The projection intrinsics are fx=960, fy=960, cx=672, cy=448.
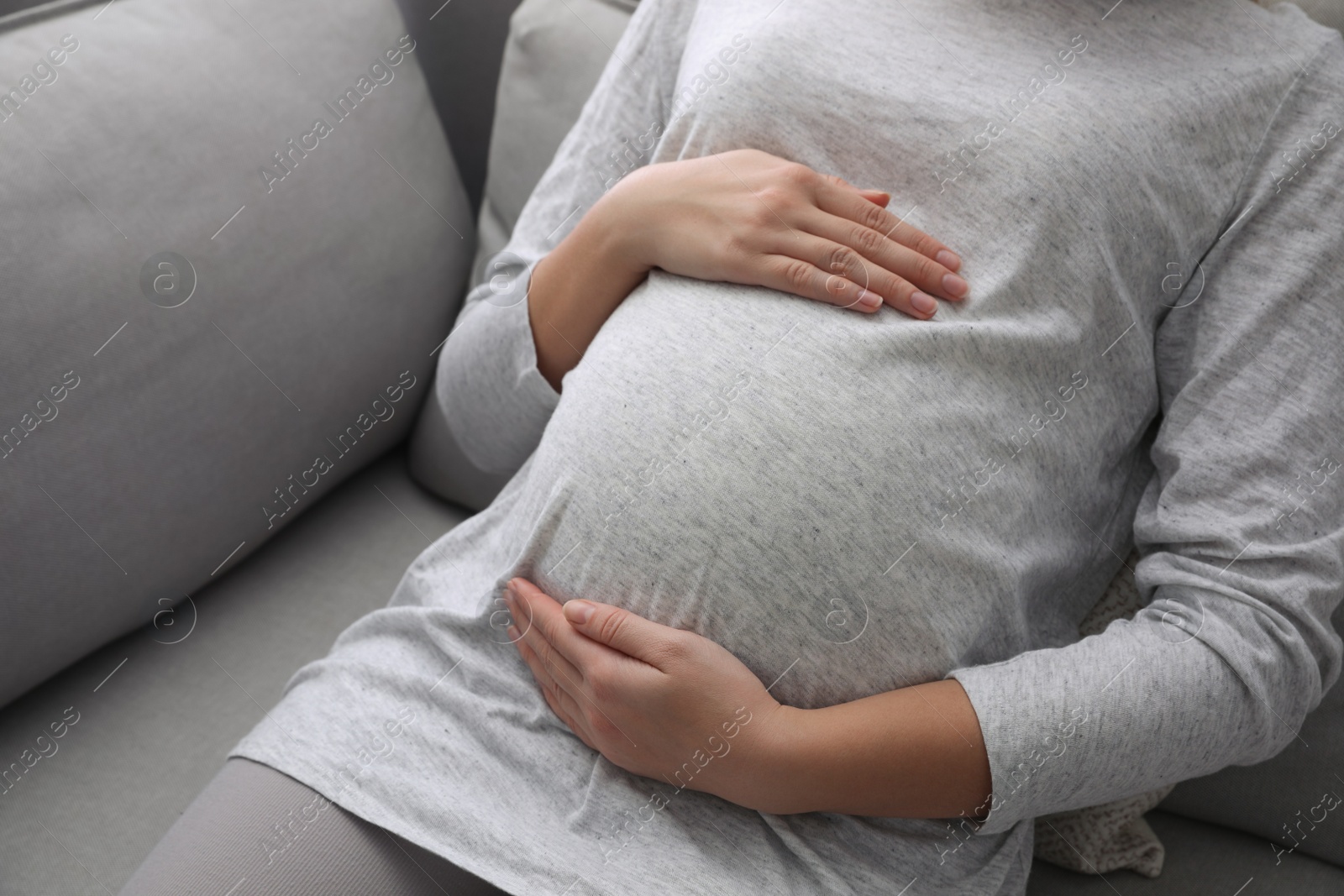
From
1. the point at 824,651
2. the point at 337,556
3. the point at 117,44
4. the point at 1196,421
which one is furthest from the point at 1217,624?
the point at 117,44

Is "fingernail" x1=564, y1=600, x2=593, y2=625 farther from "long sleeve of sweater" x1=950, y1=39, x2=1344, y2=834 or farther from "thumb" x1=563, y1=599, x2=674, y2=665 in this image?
"long sleeve of sweater" x1=950, y1=39, x2=1344, y2=834

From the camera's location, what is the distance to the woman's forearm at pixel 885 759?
628 mm

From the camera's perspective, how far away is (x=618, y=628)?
665 millimetres

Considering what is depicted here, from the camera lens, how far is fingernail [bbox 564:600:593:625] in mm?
672

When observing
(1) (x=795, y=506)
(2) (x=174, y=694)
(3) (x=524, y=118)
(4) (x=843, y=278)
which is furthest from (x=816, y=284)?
(2) (x=174, y=694)

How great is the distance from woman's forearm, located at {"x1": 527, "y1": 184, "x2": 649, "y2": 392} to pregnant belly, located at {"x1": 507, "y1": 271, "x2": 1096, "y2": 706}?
0.41 feet

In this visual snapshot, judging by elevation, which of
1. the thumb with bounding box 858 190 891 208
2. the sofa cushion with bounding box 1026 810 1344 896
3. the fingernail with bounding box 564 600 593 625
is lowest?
the sofa cushion with bounding box 1026 810 1344 896

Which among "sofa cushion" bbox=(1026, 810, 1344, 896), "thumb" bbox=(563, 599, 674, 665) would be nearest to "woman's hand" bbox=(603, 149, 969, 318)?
"thumb" bbox=(563, 599, 674, 665)

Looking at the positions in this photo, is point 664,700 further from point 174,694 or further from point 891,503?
point 174,694

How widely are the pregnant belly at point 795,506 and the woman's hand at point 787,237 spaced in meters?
0.02

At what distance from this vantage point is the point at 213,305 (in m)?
0.91

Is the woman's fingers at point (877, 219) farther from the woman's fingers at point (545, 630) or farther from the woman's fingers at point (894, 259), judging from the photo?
the woman's fingers at point (545, 630)

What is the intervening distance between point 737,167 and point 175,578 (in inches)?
26.6

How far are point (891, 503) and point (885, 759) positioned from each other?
0.55 ft
